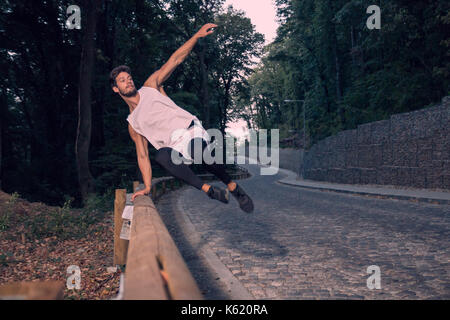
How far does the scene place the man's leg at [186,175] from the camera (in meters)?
3.66

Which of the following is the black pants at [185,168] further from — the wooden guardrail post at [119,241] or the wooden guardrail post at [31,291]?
the wooden guardrail post at [119,241]

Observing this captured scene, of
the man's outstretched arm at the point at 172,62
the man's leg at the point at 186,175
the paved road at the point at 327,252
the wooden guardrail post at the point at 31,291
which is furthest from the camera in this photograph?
the paved road at the point at 327,252

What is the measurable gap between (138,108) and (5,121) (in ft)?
63.8

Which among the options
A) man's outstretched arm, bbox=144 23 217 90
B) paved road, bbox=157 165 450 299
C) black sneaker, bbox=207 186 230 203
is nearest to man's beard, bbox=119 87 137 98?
man's outstretched arm, bbox=144 23 217 90

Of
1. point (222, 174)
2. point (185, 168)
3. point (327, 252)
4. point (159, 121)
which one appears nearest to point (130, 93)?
point (159, 121)

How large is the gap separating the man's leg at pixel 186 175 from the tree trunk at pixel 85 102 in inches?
384

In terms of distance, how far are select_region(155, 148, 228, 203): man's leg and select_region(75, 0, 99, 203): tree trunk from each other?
976 cm

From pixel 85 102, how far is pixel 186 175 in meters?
10.2

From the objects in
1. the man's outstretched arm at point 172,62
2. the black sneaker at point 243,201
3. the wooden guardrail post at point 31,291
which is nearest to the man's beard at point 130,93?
the man's outstretched arm at point 172,62

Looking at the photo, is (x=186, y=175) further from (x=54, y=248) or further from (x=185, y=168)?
(x=54, y=248)

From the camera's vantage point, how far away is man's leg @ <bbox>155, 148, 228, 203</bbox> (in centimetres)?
366

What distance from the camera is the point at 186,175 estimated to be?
145 inches

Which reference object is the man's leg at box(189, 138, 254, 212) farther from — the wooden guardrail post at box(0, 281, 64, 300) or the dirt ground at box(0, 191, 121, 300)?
the dirt ground at box(0, 191, 121, 300)
